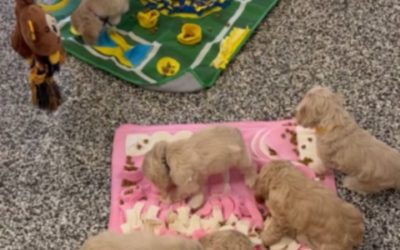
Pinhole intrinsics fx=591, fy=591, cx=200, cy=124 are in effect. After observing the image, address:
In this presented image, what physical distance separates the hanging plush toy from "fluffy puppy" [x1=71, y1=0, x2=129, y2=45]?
26cm

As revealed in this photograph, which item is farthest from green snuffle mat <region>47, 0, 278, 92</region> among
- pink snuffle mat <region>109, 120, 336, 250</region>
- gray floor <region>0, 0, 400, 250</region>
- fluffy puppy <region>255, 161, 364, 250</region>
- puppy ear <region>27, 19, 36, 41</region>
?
fluffy puppy <region>255, 161, 364, 250</region>

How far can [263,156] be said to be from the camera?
164 centimetres

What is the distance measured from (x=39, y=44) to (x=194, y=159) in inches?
19.7

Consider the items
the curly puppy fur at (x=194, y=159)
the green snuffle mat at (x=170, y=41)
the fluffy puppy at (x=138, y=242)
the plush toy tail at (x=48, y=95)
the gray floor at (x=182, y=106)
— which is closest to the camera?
the fluffy puppy at (x=138, y=242)

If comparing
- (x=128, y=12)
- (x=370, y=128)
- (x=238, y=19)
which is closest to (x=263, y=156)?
(x=370, y=128)

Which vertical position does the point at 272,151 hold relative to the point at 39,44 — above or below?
below

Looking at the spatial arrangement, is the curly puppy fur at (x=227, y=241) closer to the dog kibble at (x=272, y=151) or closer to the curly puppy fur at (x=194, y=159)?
the curly puppy fur at (x=194, y=159)

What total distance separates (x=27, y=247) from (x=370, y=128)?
101 centimetres

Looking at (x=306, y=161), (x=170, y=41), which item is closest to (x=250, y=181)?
(x=306, y=161)

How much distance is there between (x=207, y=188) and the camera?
62.8 inches

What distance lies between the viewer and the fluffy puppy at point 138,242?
1.28 metres

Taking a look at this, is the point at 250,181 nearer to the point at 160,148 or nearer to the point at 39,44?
the point at 160,148

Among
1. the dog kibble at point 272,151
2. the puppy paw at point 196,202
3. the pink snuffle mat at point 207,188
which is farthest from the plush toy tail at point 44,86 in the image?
the dog kibble at point 272,151

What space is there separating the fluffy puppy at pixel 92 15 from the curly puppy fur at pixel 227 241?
0.83 m
